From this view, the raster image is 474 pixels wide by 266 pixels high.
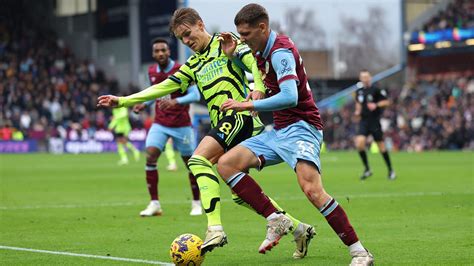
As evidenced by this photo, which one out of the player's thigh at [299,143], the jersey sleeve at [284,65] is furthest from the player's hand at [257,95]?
the jersey sleeve at [284,65]

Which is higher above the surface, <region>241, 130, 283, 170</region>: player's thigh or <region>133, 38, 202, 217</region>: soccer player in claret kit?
<region>241, 130, 283, 170</region>: player's thigh

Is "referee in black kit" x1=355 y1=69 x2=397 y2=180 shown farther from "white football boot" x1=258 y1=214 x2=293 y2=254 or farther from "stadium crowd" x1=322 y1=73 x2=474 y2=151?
"stadium crowd" x1=322 y1=73 x2=474 y2=151

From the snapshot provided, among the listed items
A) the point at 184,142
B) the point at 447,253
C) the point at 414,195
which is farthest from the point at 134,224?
the point at 414,195

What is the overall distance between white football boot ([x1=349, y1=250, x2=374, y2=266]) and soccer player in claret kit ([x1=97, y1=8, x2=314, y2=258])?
39.7 inches

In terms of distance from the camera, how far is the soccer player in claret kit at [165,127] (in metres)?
13.7

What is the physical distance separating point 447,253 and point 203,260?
2.43 meters

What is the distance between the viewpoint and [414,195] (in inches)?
640

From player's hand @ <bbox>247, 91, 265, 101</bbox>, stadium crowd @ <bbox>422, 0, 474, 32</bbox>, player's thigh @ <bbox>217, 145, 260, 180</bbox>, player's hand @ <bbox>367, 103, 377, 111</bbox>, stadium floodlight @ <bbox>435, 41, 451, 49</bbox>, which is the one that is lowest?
stadium floodlight @ <bbox>435, 41, 451, 49</bbox>

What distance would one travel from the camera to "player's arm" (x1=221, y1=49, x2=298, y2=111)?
7.94 metres

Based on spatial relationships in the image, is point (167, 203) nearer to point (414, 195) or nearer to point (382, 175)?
point (414, 195)

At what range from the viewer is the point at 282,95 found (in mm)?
7961

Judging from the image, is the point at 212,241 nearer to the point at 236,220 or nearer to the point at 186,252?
the point at 186,252

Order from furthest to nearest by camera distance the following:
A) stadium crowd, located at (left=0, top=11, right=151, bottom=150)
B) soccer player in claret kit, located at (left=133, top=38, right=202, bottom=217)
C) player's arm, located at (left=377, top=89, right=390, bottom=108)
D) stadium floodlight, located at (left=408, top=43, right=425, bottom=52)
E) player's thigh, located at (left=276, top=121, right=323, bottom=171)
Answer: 1. stadium floodlight, located at (left=408, top=43, right=425, bottom=52)
2. stadium crowd, located at (left=0, top=11, right=151, bottom=150)
3. player's arm, located at (left=377, top=89, right=390, bottom=108)
4. soccer player in claret kit, located at (left=133, top=38, right=202, bottom=217)
5. player's thigh, located at (left=276, top=121, right=323, bottom=171)

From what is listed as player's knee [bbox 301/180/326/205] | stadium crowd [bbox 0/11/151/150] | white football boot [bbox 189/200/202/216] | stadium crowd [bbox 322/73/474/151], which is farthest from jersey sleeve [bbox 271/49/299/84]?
stadium crowd [bbox 0/11/151/150]
